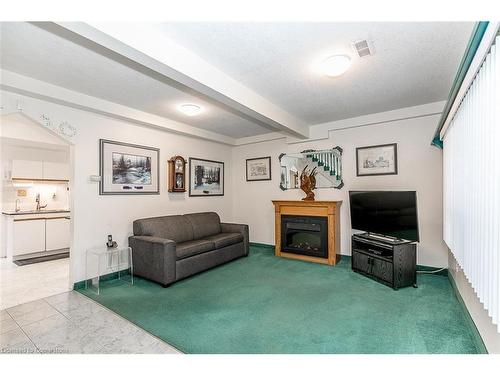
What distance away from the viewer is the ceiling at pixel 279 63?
6.51ft

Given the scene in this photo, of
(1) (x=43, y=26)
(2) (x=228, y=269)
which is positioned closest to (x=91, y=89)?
(1) (x=43, y=26)

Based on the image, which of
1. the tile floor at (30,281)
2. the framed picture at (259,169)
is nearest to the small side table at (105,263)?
the tile floor at (30,281)

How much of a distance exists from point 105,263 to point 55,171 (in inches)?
135

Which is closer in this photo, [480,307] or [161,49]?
[480,307]

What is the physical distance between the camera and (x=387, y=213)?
→ 11.3 feet

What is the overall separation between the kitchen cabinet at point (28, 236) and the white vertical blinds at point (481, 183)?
657 cm

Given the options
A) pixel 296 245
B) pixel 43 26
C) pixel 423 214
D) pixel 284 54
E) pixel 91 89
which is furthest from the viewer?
pixel 296 245

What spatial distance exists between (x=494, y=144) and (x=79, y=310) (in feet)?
12.4

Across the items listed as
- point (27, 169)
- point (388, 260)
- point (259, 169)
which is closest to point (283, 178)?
point (259, 169)

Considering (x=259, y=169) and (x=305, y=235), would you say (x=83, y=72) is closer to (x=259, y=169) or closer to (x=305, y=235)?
(x=259, y=169)

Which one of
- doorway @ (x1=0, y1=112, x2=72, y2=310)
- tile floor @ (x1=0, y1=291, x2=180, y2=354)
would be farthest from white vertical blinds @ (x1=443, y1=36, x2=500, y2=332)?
doorway @ (x1=0, y1=112, x2=72, y2=310)

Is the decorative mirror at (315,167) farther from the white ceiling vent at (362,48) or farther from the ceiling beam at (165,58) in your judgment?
the white ceiling vent at (362,48)

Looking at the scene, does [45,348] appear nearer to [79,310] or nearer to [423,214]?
[79,310]

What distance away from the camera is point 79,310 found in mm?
2639
